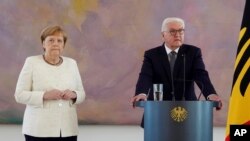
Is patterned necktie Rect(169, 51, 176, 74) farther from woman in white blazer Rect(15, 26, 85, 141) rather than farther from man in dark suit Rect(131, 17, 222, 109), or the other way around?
woman in white blazer Rect(15, 26, 85, 141)

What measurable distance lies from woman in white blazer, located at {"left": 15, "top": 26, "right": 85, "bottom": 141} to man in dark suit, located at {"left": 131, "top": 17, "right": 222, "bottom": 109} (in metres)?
0.58

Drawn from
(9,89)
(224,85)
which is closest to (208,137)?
(224,85)

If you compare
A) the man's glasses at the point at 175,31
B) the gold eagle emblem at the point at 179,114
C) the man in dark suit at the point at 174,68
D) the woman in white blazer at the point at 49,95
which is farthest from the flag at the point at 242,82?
the woman in white blazer at the point at 49,95

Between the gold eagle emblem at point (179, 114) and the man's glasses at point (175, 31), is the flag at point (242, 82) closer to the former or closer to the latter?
the man's glasses at point (175, 31)

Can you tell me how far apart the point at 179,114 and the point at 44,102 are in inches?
42.6

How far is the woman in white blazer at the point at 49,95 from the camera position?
3.33 m

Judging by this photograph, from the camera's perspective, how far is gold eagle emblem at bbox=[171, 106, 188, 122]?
2.90 meters

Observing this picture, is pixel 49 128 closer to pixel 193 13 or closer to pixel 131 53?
pixel 131 53

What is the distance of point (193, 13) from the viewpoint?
472 centimetres

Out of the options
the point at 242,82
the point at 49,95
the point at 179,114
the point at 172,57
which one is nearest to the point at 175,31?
the point at 172,57

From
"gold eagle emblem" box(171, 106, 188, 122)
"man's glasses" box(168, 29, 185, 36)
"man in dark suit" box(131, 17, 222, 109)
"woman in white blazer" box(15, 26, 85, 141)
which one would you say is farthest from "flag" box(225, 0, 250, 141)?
"woman in white blazer" box(15, 26, 85, 141)

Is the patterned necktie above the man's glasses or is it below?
below

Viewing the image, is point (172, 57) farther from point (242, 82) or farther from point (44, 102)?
point (44, 102)

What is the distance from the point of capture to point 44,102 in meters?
3.36
